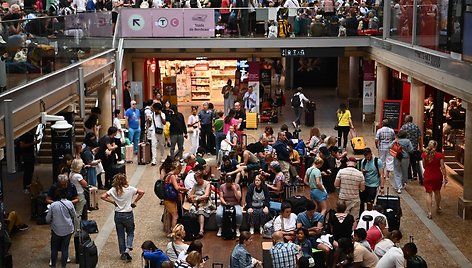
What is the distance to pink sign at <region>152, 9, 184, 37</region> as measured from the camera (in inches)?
1083

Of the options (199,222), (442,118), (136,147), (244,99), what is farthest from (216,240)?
(244,99)

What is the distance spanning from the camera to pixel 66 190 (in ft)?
45.8

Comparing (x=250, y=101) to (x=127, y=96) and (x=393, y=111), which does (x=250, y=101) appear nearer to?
(x=127, y=96)

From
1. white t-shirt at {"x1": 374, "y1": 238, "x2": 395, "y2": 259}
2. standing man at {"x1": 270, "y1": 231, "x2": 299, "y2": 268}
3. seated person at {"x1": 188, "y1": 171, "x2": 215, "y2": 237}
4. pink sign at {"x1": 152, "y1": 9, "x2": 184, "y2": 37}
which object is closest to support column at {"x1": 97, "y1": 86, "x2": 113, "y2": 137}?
pink sign at {"x1": 152, "y1": 9, "x2": 184, "y2": 37}

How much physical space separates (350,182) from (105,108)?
11.6m

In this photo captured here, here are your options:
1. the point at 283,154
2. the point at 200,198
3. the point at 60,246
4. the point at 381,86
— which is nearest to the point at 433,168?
the point at 283,154

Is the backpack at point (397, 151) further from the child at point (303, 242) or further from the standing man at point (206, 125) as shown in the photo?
the child at point (303, 242)

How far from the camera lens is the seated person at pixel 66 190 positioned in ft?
45.0

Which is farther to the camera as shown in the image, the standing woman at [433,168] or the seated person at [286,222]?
the standing woman at [433,168]

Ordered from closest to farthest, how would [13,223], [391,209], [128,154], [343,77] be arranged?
[391,209]
[13,223]
[128,154]
[343,77]

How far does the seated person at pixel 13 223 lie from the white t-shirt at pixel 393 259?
764 centimetres

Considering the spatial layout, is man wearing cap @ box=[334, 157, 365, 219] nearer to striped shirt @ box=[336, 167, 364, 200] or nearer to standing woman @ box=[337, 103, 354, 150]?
striped shirt @ box=[336, 167, 364, 200]

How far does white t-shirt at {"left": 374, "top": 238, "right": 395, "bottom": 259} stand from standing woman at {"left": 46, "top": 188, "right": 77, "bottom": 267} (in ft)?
16.1

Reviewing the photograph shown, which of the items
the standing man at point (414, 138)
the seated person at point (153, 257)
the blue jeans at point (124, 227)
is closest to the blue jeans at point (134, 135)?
the standing man at point (414, 138)
